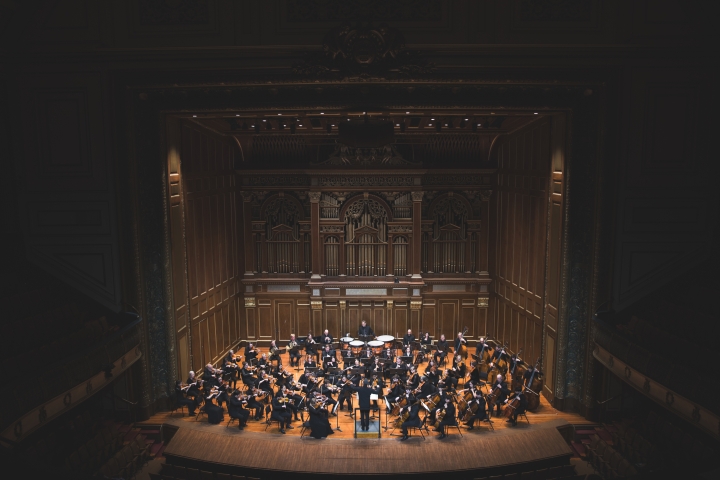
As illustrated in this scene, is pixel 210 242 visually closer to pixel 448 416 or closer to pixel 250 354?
pixel 250 354

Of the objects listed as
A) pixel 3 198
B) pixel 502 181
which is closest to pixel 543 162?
pixel 502 181

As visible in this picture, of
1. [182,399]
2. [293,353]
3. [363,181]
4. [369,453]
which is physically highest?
[363,181]

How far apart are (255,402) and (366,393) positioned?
230 centimetres

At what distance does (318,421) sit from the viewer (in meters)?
10.1

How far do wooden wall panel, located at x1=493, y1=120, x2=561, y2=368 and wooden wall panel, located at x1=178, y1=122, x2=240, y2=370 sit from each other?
6762 mm

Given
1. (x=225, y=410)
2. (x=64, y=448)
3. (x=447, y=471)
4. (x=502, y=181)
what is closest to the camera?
(x=64, y=448)

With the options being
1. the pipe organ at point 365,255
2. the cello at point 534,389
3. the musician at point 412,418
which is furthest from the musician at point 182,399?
the cello at point 534,389

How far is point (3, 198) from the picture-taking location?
33.9 feet

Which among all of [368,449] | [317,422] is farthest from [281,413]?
[368,449]

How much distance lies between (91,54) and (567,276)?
10074mm

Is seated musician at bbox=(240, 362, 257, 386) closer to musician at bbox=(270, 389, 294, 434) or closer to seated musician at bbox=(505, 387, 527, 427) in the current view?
Answer: musician at bbox=(270, 389, 294, 434)

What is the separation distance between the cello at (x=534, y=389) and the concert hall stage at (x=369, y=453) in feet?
1.91

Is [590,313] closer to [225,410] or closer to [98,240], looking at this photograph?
[225,410]

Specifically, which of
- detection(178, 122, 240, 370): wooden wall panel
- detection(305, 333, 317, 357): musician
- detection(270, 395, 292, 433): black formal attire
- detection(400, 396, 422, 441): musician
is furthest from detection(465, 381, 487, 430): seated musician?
detection(178, 122, 240, 370): wooden wall panel
